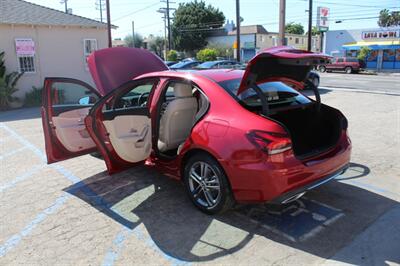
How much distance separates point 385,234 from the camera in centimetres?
348

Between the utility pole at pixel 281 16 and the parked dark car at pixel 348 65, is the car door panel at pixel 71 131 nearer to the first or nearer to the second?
the utility pole at pixel 281 16

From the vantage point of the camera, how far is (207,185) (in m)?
3.85

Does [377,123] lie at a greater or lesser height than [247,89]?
A: lesser

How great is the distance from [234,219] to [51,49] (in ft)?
47.1

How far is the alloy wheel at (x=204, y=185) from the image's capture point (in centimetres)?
377

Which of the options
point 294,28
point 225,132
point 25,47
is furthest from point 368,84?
point 294,28

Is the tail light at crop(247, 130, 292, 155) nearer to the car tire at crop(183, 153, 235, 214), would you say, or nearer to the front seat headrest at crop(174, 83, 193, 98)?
the car tire at crop(183, 153, 235, 214)

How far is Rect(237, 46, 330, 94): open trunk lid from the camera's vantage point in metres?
3.42

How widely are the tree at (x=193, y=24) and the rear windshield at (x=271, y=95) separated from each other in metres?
56.9

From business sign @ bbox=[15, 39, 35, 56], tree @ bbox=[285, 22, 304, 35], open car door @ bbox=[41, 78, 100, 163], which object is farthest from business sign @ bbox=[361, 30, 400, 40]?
tree @ bbox=[285, 22, 304, 35]

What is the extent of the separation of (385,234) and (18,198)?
4332 mm

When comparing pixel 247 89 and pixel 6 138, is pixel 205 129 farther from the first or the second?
pixel 6 138

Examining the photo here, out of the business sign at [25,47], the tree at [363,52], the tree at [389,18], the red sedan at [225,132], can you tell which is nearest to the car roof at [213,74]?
the red sedan at [225,132]

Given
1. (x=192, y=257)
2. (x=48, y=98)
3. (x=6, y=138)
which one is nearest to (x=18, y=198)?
(x=48, y=98)
